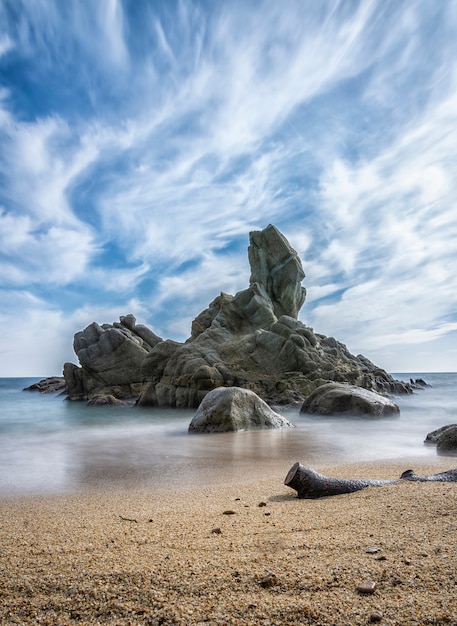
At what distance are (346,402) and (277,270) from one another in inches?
987

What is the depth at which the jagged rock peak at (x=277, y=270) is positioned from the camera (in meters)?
39.3

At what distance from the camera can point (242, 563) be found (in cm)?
254

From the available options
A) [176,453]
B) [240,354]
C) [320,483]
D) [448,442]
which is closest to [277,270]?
[240,354]

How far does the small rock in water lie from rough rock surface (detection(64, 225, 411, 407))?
2041 cm

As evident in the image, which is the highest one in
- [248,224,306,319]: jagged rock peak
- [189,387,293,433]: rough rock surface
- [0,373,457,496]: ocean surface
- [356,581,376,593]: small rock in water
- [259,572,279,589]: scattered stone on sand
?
[248,224,306,319]: jagged rock peak

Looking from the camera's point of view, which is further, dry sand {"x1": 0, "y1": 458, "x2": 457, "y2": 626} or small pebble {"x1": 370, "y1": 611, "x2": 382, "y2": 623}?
dry sand {"x1": 0, "y1": 458, "x2": 457, "y2": 626}

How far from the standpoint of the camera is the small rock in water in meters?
2.12

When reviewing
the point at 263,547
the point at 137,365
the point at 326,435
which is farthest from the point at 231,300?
the point at 263,547

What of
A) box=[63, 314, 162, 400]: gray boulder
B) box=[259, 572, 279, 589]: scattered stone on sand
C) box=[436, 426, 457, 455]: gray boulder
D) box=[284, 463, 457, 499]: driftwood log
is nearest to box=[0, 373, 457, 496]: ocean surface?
box=[436, 426, 457, 455]: gray boulder

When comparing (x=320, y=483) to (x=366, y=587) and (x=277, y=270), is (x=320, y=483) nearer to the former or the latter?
(x=366, y=587)

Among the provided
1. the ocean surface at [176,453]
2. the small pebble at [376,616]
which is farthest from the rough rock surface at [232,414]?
the small pebble at [376,616]

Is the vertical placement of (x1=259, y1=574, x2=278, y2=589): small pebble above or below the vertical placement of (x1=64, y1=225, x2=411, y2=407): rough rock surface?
below

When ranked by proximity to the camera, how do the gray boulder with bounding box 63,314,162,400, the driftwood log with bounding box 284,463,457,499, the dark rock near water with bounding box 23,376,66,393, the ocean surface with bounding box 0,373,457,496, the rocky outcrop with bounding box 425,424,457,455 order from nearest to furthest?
the driftwood log with bounding box 284,463,457,499, the ocean surface with bounding box 0,373,457,496, the rocky outcrop with bounding box 425,424,457,455, the gray boulder with bounding box 63,314,162,400, the dark rock near water with bounding box 23,376,66,393

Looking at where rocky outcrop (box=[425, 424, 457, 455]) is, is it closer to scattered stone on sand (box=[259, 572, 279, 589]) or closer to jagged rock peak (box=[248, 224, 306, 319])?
scattered stone on sand (box=[259, 572, 279, 589])
